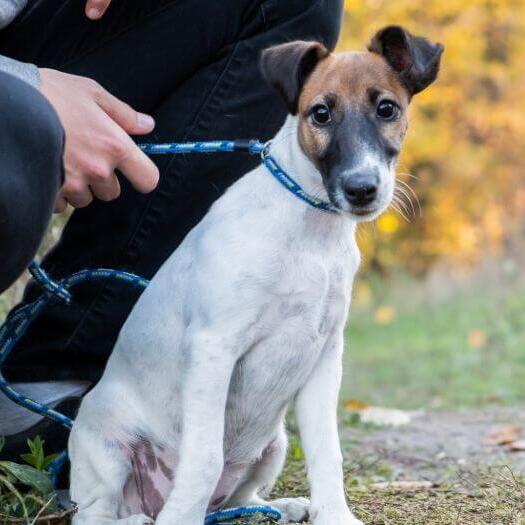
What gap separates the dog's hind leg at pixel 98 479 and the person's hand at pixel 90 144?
0.63 meters

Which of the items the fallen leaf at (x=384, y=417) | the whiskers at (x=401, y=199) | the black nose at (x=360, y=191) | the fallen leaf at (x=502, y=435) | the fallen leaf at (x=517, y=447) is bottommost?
the fallen leaf at (x=384, y=417)

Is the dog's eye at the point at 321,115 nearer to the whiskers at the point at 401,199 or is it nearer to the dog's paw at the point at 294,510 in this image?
the whiskers at the point at 401,199

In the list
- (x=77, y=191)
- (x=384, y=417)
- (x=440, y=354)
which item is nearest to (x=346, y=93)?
(x=77, y=191)

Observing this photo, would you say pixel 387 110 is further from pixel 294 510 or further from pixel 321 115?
pixel 294 510

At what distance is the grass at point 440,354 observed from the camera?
19.9 ft

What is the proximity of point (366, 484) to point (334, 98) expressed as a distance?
4.14 ft

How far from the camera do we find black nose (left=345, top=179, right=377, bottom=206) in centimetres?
228

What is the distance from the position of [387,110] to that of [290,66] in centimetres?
26

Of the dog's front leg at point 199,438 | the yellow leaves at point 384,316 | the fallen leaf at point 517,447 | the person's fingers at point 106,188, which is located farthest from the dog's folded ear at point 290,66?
the yellow leaves at point 384,316

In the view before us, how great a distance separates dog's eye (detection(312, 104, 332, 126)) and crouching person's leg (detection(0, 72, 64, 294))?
626mm

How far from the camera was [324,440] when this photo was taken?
243 cm

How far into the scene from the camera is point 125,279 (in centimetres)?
297

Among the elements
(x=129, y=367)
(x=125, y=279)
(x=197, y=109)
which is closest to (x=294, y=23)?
(x=197, y=109)

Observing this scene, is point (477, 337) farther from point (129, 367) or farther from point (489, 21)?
point (489, 21)
